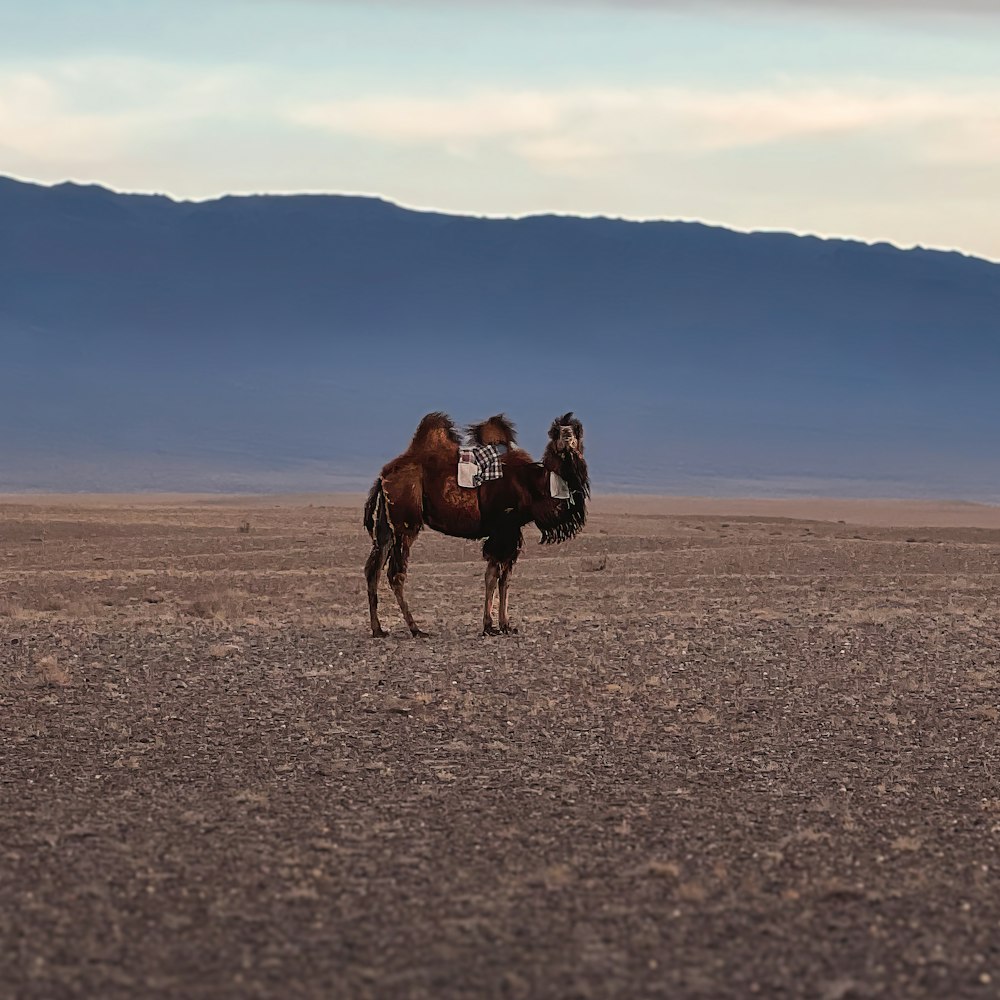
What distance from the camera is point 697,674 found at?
15461 mm

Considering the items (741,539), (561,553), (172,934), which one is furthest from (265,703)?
(741,539)

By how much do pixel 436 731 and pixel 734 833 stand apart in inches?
139

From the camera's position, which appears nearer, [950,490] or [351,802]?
[351,802]

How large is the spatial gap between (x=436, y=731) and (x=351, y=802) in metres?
2.43

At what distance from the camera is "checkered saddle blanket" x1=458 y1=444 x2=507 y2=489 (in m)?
17.2

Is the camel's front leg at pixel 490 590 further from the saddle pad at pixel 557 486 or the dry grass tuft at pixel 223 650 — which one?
the dry grass tuft at pixel 223 650

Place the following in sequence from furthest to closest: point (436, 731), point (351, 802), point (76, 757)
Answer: point (436, 731), point (76, 757), point (351, 802)

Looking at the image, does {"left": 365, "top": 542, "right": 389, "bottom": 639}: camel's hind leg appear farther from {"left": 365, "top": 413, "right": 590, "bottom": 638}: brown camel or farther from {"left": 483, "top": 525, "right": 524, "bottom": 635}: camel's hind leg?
{"left": 483, "top": 525, "right": 524, "bottom": 635}: camel's hind leg

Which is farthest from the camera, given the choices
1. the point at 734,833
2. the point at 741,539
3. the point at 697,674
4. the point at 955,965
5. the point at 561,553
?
the point at 741,539

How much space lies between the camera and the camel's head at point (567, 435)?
17078 mm

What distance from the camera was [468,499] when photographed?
17.2 metres

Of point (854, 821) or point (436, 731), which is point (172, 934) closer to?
point (854, 821)

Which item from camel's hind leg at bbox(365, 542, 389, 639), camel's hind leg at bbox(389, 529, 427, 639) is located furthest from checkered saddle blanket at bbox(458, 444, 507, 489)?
camel's hind leg at bbox(365, 542, 389, 639)

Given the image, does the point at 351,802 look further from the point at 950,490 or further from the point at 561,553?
the point at 950,490
